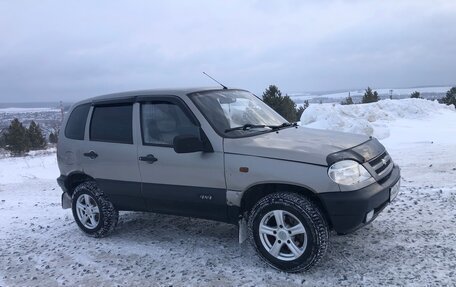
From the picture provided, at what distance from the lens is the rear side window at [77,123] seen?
5.82m

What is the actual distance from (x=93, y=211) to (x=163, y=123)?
1.70m

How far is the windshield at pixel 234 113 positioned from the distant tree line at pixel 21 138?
117 feet

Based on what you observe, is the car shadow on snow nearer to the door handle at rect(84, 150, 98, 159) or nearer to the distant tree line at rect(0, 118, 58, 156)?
the door handle at rect(84, 150, 98, 159)

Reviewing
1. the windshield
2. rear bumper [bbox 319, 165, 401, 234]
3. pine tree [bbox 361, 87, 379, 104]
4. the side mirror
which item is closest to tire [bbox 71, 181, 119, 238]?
the side mirror

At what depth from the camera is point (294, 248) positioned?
4129mm

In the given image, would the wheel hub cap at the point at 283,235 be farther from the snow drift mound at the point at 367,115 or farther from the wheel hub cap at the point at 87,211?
the snow drift mound at the point at 367,115

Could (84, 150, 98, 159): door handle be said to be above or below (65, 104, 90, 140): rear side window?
A: below

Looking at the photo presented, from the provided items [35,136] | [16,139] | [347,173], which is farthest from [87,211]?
[35,136]

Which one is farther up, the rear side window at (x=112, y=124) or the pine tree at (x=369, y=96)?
the rear side window at (x=112, y=124)

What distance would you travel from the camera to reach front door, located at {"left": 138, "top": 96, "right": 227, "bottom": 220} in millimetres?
4512

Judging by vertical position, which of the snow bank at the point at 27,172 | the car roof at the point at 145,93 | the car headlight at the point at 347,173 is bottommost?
the snow bank at the point at 27,172

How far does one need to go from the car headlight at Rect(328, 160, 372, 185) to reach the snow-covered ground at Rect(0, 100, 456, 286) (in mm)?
936

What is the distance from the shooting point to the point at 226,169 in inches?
173

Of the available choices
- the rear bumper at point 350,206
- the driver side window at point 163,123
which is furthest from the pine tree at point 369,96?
the rear bumper at point 350,206
